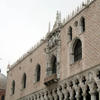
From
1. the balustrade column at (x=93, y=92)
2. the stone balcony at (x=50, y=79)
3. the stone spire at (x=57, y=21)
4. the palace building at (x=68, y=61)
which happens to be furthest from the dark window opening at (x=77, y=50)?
the stone spire at (x=57, y=21)

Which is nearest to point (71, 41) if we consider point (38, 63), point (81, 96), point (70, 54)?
point (70, 54)

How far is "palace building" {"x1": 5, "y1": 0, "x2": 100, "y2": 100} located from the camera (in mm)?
15062

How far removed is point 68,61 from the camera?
17.6 meters

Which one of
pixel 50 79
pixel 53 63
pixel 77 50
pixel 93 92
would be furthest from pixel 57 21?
pixel 93 92

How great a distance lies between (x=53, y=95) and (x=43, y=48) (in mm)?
4650

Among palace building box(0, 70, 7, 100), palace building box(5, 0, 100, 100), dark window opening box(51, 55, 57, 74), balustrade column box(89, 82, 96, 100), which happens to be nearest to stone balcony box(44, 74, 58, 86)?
palace building box(5, 0, 100, 100)

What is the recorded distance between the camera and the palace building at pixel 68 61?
15062mm

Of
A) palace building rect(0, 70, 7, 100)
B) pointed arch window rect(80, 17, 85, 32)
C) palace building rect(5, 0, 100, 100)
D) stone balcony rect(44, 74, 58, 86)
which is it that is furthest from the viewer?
palace building rect(0, 70, 7, 100)

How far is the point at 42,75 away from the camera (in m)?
21.1

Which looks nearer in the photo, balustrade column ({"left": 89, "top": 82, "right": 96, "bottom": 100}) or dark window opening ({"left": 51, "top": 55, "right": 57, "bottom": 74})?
balustrade column ({"left": 89, "top": 82, "right": 96, "bottom": 100})

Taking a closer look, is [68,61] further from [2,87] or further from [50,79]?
[2,87]

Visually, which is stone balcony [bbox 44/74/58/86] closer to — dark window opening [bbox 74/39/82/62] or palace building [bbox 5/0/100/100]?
palace building [bbox 5/0/100/100]

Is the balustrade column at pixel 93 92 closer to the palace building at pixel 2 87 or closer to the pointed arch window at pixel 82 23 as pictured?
the pointed arch window at pixel 82 23

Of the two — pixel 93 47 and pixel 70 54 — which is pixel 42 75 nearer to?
pixel 70 54
